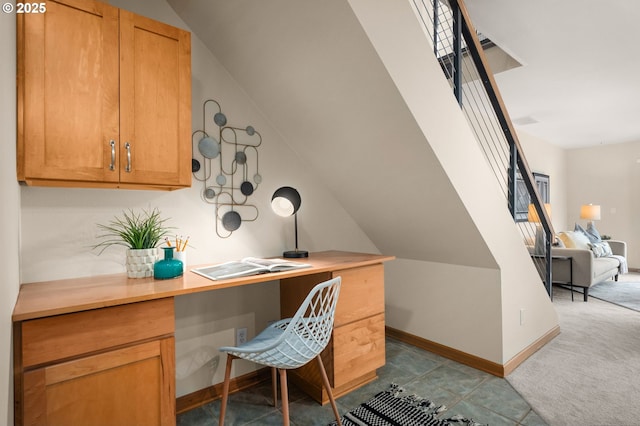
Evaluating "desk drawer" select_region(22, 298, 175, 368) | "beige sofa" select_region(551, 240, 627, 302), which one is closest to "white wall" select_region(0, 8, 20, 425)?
"desk drawer" select_region(22, 298, 175, 368)

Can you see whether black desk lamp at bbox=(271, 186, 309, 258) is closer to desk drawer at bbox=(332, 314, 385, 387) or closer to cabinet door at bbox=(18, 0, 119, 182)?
desk drawer at bbox=(332, 314, 385, 387)

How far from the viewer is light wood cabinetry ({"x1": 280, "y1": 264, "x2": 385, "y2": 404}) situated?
1950mm

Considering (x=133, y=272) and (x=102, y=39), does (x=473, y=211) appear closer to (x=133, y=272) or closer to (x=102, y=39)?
(x=133, y=272)

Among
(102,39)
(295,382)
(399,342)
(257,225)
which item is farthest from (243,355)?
(399,342)

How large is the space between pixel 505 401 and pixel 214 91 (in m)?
2.55

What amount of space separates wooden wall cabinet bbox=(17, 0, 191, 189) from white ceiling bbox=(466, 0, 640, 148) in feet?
7.52

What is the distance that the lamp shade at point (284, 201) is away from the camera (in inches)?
84.8

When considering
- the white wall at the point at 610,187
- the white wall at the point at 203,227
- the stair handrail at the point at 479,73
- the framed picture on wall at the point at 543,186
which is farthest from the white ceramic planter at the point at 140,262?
the white wall at the point at 610,187

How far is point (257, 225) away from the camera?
89.7 inches

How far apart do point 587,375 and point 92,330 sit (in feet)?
9.48

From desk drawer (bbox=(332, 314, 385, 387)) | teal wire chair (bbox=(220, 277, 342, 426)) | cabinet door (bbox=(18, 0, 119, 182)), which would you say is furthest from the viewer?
desk drawer (bbox=(332, 314, 385, 387))

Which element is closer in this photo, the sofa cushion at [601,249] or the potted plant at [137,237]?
the potted plant at [137,237]

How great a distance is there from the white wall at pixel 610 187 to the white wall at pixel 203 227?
653 cm

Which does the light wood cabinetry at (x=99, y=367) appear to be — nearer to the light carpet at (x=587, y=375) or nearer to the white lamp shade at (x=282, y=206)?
the white lamp shade at (x=282, y=206)
